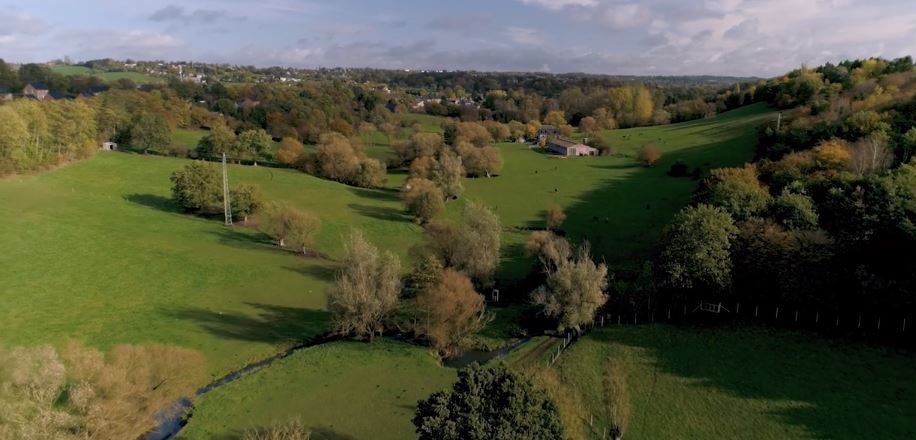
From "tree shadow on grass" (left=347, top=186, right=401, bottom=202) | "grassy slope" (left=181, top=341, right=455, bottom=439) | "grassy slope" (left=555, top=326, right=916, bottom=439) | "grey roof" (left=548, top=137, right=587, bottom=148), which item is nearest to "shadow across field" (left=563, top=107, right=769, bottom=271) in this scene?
"grey roof" (left=548, top=137, right=587, bottom=148)

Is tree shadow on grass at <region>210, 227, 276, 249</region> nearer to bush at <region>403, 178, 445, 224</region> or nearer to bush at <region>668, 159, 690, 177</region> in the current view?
bush at <region>403, 178, 445, 224</region>

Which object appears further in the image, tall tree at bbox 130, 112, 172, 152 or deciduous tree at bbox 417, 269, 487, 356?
tall tree at bbox 130, 112, 172, 152

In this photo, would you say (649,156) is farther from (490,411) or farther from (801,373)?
(490,411)

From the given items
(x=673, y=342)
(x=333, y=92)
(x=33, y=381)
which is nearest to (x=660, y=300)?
(x=673, y=342)

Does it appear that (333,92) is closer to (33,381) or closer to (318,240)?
(318,240)

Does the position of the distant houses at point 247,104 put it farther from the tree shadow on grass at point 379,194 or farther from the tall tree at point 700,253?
the tall tree at point 700,253

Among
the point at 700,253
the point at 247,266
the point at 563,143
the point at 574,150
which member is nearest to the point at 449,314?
the point at 700,253
